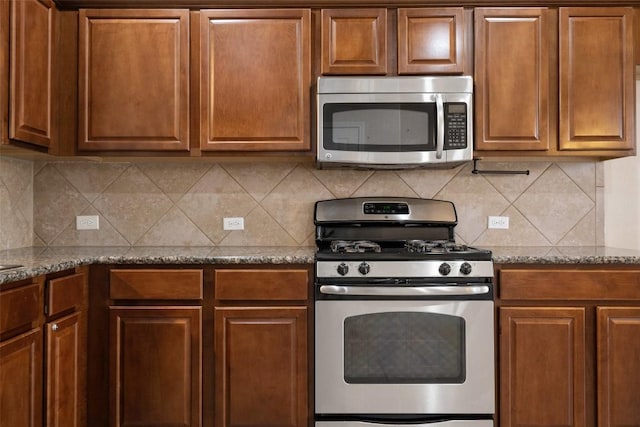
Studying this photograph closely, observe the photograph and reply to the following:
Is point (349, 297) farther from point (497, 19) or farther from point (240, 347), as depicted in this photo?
point (497, 19)

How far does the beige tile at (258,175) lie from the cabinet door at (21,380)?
4.34 feet

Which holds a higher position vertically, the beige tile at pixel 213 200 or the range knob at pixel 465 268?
the beige tile at pixel 213 200

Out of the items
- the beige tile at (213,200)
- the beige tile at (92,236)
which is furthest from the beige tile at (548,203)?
the beige tile at (92,236)

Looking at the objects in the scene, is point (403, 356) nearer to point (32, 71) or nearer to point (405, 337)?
point (405, 337)

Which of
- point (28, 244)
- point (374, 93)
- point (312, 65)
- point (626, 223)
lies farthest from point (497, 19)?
point (28, 244)

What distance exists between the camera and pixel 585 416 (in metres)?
2.17

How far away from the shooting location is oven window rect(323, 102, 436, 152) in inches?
95.3

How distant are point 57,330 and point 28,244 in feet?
3.52

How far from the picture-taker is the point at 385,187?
9.16ft

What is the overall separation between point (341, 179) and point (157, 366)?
4.56 feet

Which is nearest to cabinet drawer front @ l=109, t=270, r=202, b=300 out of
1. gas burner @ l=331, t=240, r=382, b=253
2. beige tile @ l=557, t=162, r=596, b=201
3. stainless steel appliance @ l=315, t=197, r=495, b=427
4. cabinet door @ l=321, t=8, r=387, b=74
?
stainless steel appliance @ l=315, t=197, r=495, b=427

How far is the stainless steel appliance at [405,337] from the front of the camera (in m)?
2.15

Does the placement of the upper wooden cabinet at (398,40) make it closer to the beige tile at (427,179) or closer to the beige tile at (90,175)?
the beige tile at (427,179)

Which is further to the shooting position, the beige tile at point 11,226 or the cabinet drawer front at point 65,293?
the beige tile at point 11,226
